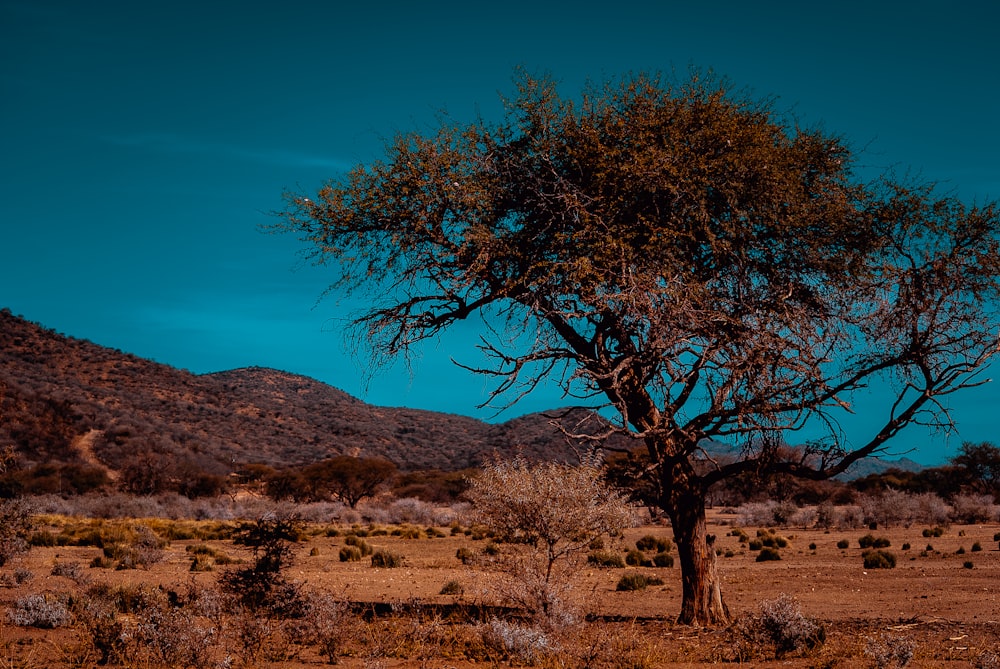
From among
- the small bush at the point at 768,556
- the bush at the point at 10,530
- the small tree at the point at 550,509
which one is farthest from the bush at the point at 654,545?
the bush at the point at 10,530

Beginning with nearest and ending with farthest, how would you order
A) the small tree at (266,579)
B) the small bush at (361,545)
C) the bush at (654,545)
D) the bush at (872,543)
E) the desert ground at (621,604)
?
the desert ground at (621,604) < the small tree at (266,579) < the small bush at (361,545) < the bush at (872,543) < the bush at (654,545)

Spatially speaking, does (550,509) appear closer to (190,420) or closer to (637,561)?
(637,561)

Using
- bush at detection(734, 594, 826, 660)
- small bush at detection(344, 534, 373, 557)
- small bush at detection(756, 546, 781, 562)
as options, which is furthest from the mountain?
bush at detection(734, 594, 826, 660)

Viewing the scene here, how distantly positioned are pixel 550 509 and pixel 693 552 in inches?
90.3

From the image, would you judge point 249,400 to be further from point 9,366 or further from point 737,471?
point 737,471

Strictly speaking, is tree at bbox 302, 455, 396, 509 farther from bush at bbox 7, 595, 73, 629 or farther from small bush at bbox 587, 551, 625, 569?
bush at bbox 7, 595, 73, 629

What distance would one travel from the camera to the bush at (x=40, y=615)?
11.6m

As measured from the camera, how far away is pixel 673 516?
13055 mm

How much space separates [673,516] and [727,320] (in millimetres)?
3452

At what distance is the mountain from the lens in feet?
217

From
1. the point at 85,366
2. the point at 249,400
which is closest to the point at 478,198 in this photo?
the point at 85,366

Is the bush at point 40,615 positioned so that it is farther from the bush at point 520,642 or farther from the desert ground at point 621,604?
the bush at point 520,642

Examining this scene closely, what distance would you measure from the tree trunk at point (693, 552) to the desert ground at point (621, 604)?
0.47m

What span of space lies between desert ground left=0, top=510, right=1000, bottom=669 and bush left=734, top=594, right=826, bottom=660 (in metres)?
0.12
